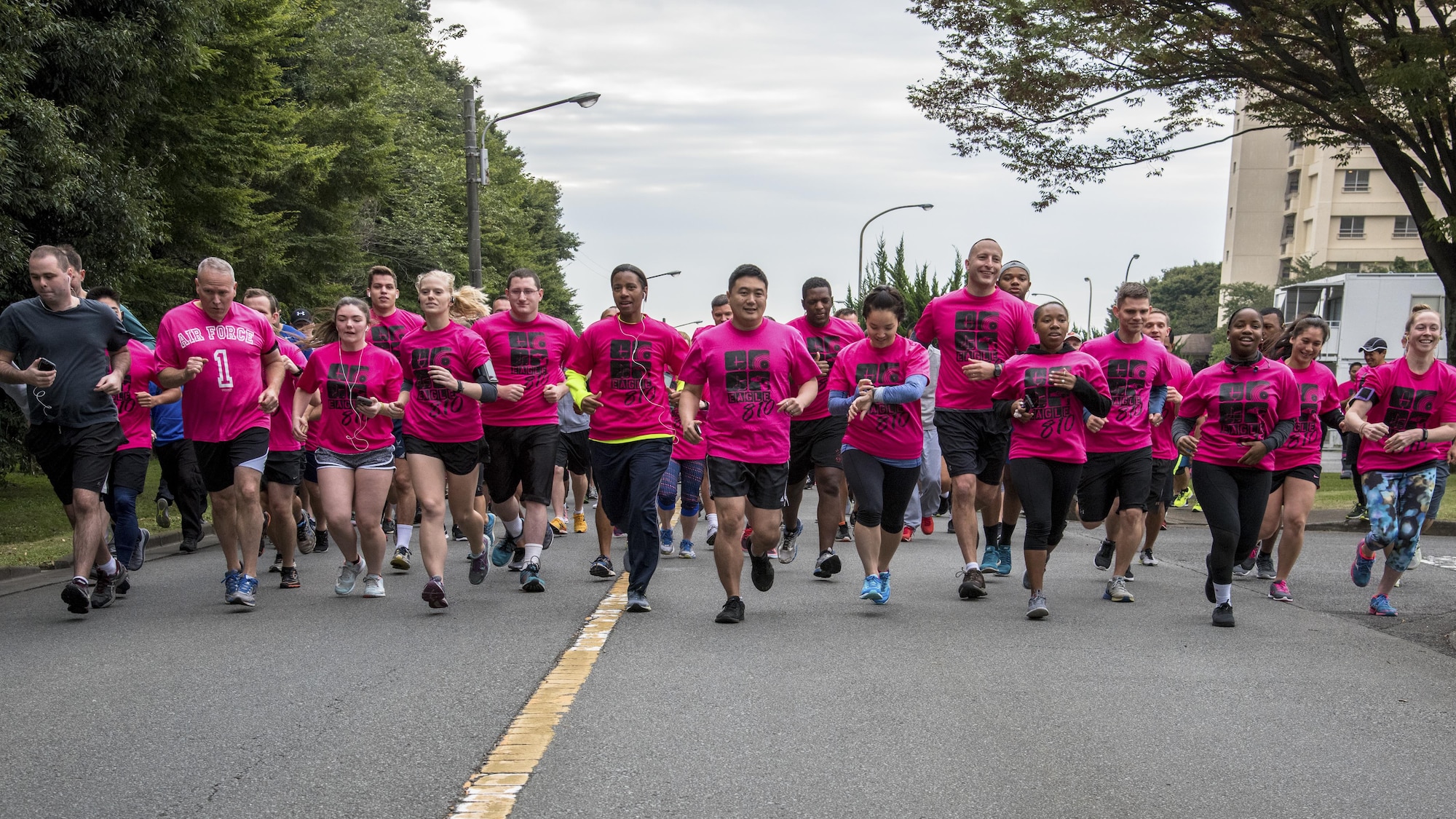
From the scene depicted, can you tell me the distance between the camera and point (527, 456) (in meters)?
9.25

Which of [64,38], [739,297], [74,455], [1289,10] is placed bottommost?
[74,455]

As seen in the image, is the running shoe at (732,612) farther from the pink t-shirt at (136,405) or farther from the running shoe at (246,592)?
the pink t-shirt at (136,405)

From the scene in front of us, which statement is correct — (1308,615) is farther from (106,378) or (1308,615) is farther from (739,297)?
(106,378)

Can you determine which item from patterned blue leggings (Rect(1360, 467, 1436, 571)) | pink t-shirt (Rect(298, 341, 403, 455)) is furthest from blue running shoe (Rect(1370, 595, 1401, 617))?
pink t-shirt (Rect(298, 341, 403, 455))

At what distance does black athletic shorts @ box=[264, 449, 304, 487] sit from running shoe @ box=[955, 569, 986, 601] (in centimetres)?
443

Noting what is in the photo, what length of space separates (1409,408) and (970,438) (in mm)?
2725

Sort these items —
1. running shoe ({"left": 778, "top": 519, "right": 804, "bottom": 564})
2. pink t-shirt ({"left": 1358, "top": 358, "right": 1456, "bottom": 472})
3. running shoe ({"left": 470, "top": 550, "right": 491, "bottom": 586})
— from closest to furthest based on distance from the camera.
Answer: pink t-shirt ({"left": 1358, "top": 358, "right": 1456, "bottom": 472}) → running shoe ({"left": 470, "top": 550, "right": 491, "bottom": 586}) → running shoe ({"left": 778, "top": 519, "right": 804, "bottom": 564})

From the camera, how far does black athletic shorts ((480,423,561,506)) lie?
362 inches

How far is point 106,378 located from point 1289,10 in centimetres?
1644

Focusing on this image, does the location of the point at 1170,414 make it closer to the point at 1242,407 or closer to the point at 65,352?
the point at 1242,407

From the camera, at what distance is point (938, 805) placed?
4.42m

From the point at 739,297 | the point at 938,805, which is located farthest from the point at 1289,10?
the point at 938,805

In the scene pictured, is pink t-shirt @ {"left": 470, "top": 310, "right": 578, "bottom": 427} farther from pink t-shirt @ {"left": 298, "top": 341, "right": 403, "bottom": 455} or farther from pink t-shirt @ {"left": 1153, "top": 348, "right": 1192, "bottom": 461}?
pink t-shirt @ {"left": 1153, "top": 348, "right": 1192, "bottom": 461}

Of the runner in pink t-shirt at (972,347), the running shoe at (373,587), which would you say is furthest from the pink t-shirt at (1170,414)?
the running shoe at (373,587)
